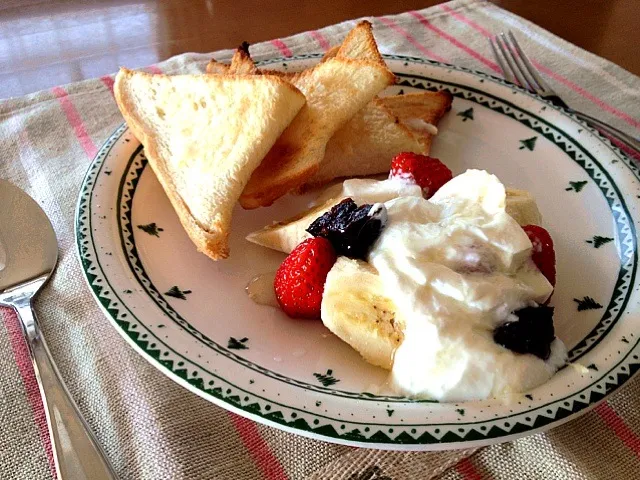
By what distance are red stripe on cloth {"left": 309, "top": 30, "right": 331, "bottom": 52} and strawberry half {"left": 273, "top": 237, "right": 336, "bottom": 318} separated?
1273mm

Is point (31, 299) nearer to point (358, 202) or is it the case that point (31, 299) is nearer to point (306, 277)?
point (306, 277)

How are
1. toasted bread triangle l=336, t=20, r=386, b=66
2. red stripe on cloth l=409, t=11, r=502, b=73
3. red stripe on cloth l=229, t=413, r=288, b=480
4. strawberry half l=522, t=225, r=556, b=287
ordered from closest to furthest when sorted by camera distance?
1. red stripe on cloth l=229, t=413, r=288, b=480
2. strawberry half l=522, t=225, r=556, b=287
3. toasted bread triangle l=336, t=20, r=386, b=66
4. red stripe on cloth l=409, t=11, r=502, b=73

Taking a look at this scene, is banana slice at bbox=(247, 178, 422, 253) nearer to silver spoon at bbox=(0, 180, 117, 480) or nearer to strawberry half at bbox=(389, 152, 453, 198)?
strawberry half at bbox=(389, 152, 453, 198)

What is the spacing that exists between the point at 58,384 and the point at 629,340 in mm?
997

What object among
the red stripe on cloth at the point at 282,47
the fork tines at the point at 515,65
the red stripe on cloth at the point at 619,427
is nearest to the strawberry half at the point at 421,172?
the red stripe on cloth at the point at 619,427

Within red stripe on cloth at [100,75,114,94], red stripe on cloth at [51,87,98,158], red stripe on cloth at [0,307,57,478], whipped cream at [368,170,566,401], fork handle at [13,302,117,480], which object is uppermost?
whipped cream at [368,170,566,401]

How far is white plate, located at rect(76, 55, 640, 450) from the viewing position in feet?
2.92

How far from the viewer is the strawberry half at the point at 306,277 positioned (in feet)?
3.60

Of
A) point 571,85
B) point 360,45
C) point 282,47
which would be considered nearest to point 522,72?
point 571,85

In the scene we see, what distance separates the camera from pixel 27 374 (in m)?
1.14

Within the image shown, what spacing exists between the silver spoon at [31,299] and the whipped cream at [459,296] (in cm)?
52

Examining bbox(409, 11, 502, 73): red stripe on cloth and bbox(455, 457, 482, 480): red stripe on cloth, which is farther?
bbox(409, 11, 502, 73): red stripe on cloth

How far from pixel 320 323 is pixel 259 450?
0.82ft

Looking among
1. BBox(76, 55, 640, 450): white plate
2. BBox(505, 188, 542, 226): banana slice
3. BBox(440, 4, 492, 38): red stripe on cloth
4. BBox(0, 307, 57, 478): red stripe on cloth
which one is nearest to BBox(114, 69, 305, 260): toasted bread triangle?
BBox(76, 55, 640, 450): white plate
